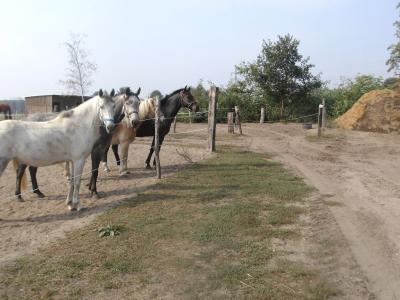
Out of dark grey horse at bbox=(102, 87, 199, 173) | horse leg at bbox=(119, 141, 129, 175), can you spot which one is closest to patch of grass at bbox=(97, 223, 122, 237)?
horse leg at bbox=(119, 141, 129, 175)

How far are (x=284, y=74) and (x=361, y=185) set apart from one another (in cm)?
1920

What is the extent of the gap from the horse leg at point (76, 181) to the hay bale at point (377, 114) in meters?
15.9

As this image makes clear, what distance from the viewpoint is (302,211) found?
6.56 meters

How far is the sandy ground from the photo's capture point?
4.49 metres

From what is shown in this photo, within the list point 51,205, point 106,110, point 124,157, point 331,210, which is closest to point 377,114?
point 124,157

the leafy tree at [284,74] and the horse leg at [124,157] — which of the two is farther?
the leafy tree at [284,74]

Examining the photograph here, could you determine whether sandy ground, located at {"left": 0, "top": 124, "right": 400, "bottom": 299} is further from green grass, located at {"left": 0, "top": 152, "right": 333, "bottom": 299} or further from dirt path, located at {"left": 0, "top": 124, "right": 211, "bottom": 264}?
green grass, located at {"left": 0, "top": 152, "right": 333, "bottom": 299}

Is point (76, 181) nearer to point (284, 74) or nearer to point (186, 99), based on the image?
point (186, 99)

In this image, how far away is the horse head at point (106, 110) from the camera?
657cm

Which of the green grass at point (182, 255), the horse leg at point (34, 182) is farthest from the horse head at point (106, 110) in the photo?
the horse leg at point (34, 182)

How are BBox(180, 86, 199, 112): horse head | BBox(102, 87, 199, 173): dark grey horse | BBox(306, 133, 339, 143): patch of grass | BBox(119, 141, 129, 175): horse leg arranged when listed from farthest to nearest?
1. BBox(306, 133, 339, 143): patch of grass
2. BBox(180, 86, 199, 112): horse head
3. BBox(102, 87, 199, 173): dark grey horse
4. BBox(119, 141, 129, 175): horse leg

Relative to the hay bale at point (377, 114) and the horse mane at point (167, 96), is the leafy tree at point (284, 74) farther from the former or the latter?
the horse mane at point (167, 96)

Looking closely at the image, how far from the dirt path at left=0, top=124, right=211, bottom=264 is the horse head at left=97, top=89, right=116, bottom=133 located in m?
1.43

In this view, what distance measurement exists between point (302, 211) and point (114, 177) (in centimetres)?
467
